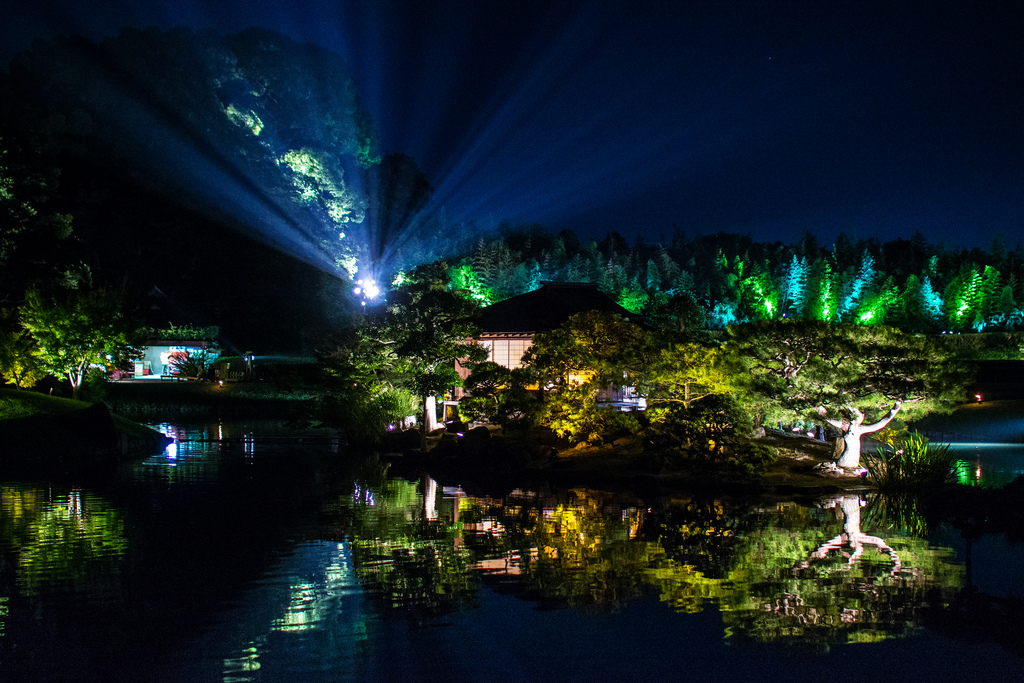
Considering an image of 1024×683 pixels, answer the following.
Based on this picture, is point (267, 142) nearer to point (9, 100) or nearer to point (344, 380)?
point (9, 100)

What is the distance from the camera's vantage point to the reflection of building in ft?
102

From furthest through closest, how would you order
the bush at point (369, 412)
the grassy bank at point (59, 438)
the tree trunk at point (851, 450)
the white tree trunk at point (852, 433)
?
1. the bush at point (369, 412)
2. the grassy bank at point (59, 438)
3. the tree trunk at point (851, 450)
4. the white tree trunk at point (852, 433)

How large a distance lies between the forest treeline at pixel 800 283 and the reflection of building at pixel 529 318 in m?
17.0

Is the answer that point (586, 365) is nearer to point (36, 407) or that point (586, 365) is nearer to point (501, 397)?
point (501, 397)

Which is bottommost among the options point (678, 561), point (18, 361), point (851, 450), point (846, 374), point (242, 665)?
point (242, 665)

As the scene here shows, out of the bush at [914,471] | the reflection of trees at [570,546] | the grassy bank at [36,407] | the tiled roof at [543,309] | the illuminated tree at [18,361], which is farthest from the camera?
the illuminated tree at [18,361]

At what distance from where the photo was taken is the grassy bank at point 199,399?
1610 inches

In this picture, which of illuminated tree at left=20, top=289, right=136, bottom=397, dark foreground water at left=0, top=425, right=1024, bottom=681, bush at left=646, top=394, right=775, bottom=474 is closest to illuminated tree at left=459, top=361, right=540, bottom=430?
bush at left=646, top=394, right=775, bottom=474

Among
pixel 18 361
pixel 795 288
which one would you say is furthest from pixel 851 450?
pixel 795 288

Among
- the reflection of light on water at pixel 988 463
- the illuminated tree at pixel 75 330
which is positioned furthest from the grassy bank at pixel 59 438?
the reflection of light on water at pixel 988 463

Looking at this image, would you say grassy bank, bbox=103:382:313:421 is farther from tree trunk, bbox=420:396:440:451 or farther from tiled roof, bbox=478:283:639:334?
tree trunk, bbox=420:396:440:451

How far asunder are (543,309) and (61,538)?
71.6 feet

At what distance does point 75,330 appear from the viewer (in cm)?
3369

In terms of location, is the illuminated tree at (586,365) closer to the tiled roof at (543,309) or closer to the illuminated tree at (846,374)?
the illuminated tree at (846,374)
